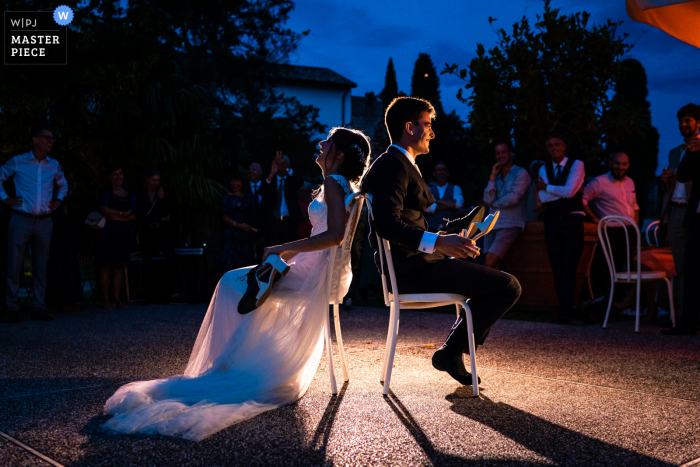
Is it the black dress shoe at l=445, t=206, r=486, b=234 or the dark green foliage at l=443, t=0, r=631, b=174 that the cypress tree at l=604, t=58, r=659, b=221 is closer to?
the dark green foliage at l=443, t=0, r=631, b=174

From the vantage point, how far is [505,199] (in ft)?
22.1

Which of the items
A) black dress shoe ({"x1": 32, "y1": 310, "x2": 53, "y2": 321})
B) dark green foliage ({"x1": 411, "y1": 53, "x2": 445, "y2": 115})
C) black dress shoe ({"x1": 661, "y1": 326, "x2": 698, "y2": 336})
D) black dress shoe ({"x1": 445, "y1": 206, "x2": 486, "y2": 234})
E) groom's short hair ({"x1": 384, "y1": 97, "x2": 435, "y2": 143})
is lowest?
black dress shoe ({"x1": 32, "y1": 310, "x2": 53, "y2": 321})

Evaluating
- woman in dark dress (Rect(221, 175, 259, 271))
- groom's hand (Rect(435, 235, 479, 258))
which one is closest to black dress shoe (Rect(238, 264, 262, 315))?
groom's hand (Rect(435, 235, 479, 258))

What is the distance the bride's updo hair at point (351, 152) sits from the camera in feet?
11.2

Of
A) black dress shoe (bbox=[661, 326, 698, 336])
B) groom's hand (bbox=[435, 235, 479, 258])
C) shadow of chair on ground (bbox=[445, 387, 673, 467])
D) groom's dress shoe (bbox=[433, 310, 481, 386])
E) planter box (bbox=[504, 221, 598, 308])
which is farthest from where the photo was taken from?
planter box (bbox=[504, 221, 598, 308])

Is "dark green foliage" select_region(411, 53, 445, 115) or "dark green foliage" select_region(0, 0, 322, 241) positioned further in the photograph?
"dark green foliage" select_region(411, 53, 445, 115)

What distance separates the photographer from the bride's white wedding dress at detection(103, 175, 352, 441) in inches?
110

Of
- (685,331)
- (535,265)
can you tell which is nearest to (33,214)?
(535,265)

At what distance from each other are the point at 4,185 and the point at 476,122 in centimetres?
591

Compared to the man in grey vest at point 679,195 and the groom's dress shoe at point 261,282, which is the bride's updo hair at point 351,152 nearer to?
the groom's dress shoe at point 261,282

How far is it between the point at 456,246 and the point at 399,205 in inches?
Result: 13.6

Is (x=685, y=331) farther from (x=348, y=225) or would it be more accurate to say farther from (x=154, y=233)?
(x=154, y=233)

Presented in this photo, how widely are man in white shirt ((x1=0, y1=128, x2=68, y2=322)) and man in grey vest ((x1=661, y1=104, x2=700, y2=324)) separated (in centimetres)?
626

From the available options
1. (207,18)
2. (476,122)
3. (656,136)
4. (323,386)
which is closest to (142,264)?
(476,122)
